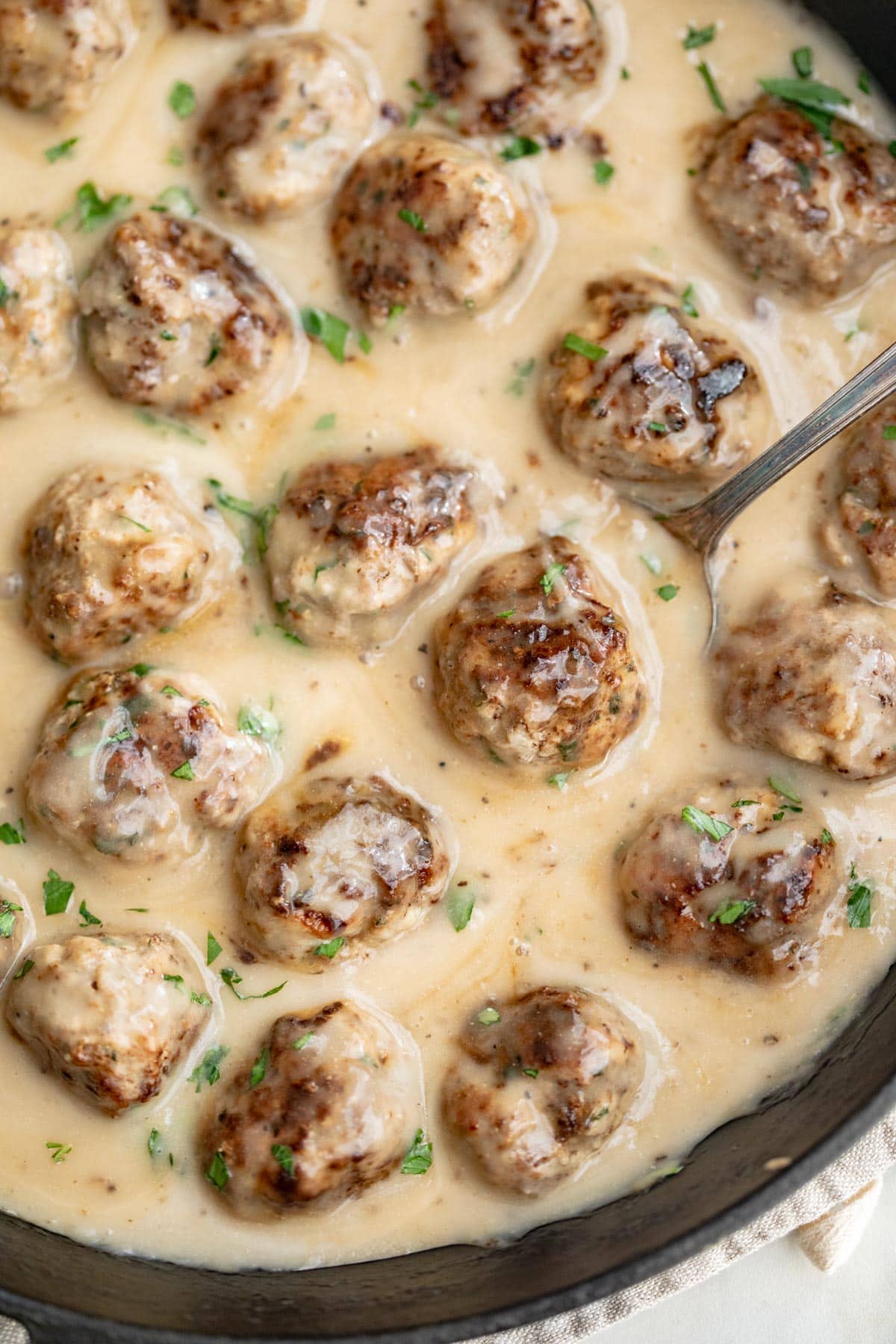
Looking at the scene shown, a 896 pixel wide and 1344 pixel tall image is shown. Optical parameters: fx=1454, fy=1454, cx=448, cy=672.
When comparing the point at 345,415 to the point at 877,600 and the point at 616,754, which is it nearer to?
the point at 616,754

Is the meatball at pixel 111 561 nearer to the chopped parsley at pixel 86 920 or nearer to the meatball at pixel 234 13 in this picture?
the chopped parsley at pixel 86 920

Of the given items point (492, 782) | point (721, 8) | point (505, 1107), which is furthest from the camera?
point (721, 8)

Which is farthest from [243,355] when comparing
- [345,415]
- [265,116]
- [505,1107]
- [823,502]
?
[505,1107]

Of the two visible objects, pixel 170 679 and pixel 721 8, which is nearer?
pixel 170 679

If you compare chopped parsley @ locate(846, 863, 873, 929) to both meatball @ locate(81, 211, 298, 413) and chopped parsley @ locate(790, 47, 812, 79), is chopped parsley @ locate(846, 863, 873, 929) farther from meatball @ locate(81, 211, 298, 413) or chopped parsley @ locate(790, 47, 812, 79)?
chopped parsley @ locate(790, 47, 812, 79)

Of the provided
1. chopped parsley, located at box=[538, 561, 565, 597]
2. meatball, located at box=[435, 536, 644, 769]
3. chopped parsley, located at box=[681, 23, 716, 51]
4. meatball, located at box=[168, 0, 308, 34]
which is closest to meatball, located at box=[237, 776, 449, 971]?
meatball, located at box=[435, 536, 644, 769]

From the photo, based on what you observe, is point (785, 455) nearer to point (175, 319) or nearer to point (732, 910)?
point (732, 910)
